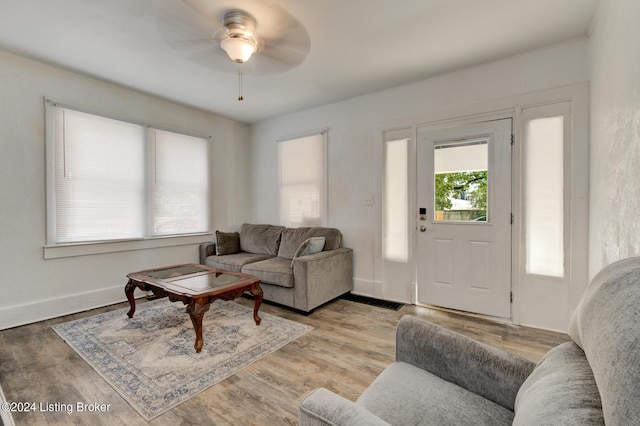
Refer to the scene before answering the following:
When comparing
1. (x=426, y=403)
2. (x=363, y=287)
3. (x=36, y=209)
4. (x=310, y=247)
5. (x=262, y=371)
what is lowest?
(x=262, y=371)

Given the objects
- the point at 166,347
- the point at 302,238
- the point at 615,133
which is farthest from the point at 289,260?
the point at 615,133

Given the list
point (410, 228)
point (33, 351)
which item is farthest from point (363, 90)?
point (33, 351)

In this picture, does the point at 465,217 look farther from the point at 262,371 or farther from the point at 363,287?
the point at 262,371

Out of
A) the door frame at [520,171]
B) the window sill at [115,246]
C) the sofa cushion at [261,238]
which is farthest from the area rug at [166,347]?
the door frame at [520,171]

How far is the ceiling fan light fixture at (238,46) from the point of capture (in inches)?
86.2

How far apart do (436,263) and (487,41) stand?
2.13 meters

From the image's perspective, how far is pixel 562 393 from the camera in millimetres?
669

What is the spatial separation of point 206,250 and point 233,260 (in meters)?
0.65

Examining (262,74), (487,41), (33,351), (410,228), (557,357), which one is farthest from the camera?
(410,228)

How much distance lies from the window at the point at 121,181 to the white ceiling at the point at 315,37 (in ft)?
2.04

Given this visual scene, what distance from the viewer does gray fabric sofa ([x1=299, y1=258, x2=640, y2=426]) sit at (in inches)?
20.3

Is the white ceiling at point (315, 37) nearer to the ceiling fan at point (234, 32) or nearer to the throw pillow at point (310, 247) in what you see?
the ceiling fan at point (234, 32)

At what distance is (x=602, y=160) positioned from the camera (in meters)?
1.96

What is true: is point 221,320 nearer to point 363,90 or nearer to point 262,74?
point 262,74
